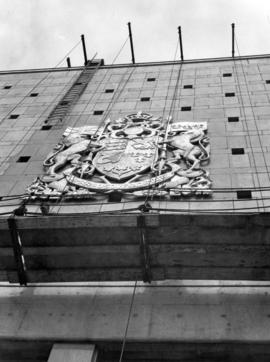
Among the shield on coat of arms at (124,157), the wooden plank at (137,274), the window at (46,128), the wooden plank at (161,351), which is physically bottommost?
the wooden plank at (161,351)

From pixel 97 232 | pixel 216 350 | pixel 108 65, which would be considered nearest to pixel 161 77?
pixel 108 65

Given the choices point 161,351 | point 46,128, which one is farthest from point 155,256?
point 46,128

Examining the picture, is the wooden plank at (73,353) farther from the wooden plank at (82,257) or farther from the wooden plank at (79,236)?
the wooden plank at (79,236)

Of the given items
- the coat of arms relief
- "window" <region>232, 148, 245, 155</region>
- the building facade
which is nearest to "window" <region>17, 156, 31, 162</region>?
the building facade

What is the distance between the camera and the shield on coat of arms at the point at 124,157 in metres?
11.3

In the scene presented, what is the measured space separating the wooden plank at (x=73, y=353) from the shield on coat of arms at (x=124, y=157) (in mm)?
4295

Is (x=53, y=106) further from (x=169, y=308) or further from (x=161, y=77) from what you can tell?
(x=169, y=308)

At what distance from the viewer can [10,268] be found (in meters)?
8.77

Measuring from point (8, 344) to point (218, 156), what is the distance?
6.79 metres

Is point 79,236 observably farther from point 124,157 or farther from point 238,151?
point 238,151

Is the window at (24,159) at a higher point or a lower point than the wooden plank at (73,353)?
higher

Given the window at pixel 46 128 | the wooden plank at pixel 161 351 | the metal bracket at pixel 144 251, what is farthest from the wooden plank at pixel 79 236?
the window at pixel 46 128

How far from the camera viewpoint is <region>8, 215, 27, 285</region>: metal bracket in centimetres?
840

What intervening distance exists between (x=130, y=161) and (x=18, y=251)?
4.21 metres
